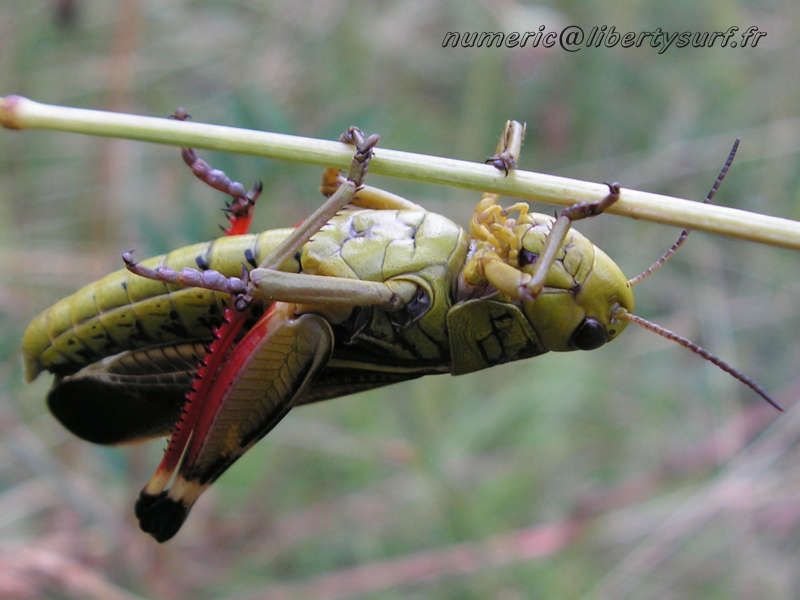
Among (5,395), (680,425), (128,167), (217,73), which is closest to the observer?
(5,395)

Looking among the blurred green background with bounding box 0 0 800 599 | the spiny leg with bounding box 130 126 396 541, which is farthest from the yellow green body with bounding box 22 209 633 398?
the blurred green background with bounding box 0 0 800 599

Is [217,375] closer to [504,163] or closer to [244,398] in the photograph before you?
[244,398]

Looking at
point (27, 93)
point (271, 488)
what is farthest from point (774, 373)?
point (27, 93)

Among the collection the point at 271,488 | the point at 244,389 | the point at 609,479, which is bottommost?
the point at 271,488

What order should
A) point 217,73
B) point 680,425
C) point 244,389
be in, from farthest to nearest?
1. point 217,73
2. point 680,425
3. point 244,389

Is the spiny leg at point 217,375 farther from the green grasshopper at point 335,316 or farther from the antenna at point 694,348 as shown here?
the antenna at point 694,348

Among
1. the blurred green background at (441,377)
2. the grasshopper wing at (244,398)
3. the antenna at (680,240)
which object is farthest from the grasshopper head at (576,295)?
the blurred green background at (441,377)

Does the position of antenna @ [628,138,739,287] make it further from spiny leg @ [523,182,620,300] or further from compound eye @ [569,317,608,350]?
spiny leg @ [523,182,620,300]

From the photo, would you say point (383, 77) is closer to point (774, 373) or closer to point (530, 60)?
point (530, 60)
